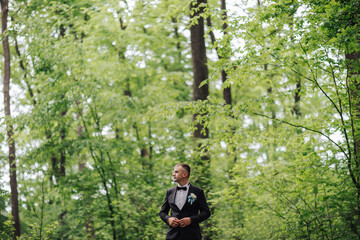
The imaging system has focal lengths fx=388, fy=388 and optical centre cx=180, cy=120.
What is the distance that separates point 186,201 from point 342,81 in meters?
4.17

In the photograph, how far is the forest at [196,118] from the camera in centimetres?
697

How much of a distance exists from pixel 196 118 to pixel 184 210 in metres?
4.16

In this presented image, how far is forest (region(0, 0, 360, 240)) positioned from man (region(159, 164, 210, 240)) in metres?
2.67

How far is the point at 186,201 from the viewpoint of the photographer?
489 centimetres

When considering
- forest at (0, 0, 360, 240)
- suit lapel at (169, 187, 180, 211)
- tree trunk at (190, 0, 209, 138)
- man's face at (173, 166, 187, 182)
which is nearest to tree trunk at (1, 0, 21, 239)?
forest at (0, 0, 360, 240)

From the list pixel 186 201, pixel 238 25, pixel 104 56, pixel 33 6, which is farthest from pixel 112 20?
pixel 186 201

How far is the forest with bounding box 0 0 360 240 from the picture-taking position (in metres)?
6.97

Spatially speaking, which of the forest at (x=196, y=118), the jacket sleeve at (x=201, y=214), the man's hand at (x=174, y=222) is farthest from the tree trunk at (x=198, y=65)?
the man's hand at (x=174, y=222)

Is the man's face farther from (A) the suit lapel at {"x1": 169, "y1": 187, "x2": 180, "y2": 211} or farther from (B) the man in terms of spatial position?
(A) the suit lapel at {"x1": 169, "y1": 187, "x2": 180, "y2": 211}

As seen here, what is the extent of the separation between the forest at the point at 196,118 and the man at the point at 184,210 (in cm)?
267

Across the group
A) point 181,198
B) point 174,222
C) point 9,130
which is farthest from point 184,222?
point 9,130

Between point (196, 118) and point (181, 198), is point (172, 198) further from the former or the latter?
point (196, 118)

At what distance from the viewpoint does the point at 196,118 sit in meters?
8.86

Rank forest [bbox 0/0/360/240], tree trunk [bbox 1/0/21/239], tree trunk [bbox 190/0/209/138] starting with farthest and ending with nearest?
tree trunk [bbox 1/0/21/239] → tree trunk [bbox 190/0/209/138] → forest [bbox 0/0/360/240]
